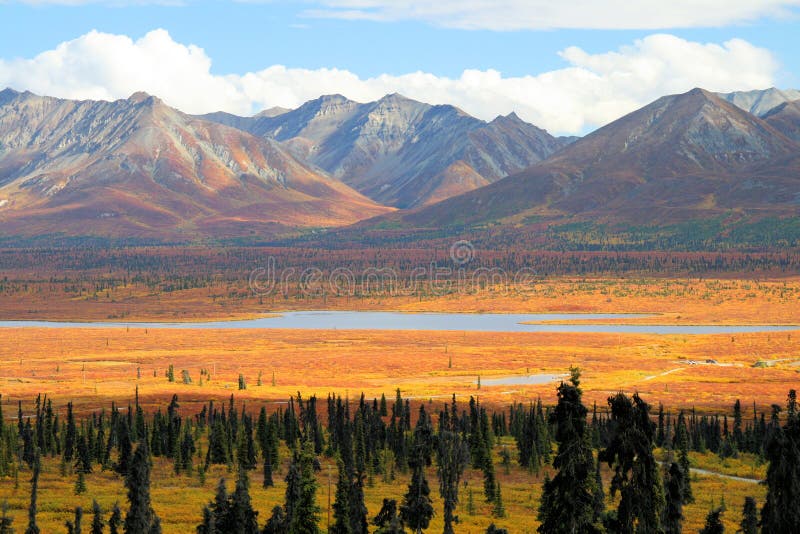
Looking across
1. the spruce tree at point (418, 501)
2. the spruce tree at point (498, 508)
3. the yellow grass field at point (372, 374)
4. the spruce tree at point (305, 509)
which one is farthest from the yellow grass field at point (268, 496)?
the spruce tree at point (418, 501)

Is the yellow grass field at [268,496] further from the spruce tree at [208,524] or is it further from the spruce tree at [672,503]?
the spruce tree at [208,524]

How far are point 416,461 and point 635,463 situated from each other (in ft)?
42.5

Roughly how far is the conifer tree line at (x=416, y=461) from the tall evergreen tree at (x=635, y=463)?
0.05 metres

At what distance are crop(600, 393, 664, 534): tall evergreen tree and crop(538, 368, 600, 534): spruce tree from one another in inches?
33.2

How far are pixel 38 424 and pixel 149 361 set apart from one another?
68.0 metres

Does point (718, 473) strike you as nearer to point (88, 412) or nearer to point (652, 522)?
point (652, 522)

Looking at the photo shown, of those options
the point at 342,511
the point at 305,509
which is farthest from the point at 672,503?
the point at 305,509

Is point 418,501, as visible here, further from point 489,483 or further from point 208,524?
point 489,483

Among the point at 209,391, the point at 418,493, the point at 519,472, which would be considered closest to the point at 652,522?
the point at 418,493

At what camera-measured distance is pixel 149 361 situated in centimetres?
14662

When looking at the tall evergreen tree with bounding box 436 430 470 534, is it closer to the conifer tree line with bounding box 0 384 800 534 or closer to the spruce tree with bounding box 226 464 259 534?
the conifer tree line with bounding box 0 384 800 534

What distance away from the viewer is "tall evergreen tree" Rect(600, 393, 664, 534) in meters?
32.0

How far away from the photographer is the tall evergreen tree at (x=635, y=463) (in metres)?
32.0

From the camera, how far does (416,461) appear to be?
43.1 m
